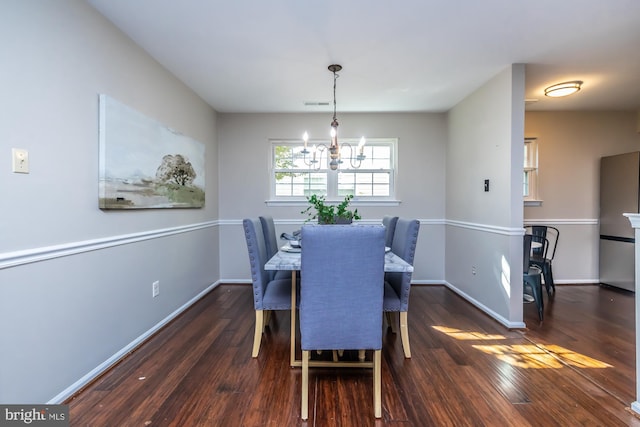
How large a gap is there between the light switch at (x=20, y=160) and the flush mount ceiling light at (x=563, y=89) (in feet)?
14.7

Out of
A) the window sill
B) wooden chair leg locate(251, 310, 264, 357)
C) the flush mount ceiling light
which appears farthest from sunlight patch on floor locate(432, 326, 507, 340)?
the flush mount ceiling light

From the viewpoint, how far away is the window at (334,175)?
13.4ft

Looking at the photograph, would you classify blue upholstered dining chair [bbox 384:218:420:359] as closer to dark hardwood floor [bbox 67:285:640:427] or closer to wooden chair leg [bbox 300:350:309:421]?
dark hardwood floor [bbox 67:285:640:427]

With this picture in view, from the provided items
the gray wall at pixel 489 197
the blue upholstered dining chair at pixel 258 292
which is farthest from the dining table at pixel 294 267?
the gray wall at pixel 489 197

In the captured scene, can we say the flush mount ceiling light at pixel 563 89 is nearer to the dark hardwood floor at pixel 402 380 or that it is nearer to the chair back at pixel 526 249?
the chair back at pixel 526 249

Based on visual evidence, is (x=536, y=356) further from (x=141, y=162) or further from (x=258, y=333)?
(x=141, y=162)

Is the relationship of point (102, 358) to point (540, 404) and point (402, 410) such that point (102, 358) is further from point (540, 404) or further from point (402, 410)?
point (540, 404)

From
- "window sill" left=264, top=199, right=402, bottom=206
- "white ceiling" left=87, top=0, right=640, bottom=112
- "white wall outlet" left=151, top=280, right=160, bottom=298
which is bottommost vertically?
"white wall outlet" left=151, top=280, right=160, bottom=298

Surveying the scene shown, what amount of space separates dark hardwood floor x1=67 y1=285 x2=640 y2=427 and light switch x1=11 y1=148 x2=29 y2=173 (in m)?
1.29

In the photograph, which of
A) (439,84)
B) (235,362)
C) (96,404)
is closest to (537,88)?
(439,84)

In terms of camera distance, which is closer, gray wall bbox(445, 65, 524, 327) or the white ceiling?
the white ceiling

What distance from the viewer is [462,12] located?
1880 millimetres

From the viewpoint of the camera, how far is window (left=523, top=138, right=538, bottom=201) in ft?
13.1

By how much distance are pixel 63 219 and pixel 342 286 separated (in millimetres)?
1611
